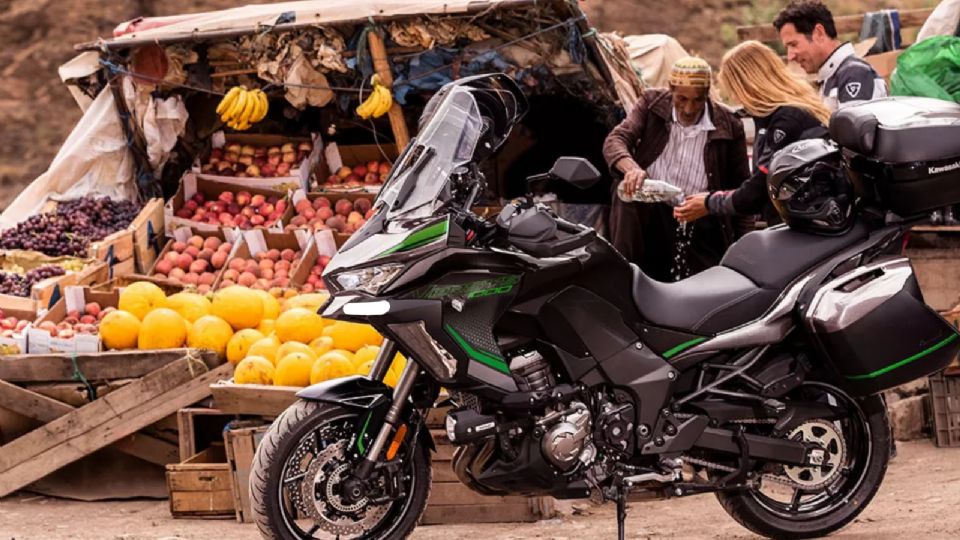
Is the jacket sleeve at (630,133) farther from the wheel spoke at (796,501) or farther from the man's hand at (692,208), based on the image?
the wheel spoke at (796,501)

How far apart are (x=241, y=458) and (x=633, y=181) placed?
2255 mm

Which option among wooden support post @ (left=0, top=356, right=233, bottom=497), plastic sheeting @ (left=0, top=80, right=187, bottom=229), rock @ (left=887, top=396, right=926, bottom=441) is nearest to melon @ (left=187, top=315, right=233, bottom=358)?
wooden support post @ (left=0, top=356, right=233, bottom=497)

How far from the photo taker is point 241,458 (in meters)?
7.07

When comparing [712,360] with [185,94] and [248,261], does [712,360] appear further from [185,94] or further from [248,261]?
[185,94]

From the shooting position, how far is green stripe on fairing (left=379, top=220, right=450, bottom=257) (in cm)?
521

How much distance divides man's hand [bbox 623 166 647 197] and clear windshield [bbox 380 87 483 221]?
2.08 metres

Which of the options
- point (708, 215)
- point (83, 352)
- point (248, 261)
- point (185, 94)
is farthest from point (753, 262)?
point (185, 94)

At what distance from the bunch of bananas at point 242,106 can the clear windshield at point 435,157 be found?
16.2 ft

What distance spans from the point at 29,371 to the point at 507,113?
3.51 m

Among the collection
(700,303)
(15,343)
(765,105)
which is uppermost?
(765,105)

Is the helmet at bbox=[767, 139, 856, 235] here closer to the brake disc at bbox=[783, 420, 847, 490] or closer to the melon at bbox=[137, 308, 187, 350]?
the brake disc at bbox=[783, 420, 847, 490]

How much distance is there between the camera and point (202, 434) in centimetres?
767

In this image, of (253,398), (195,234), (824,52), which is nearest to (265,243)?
(195,234)

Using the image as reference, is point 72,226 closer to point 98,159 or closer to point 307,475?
point 98,159
